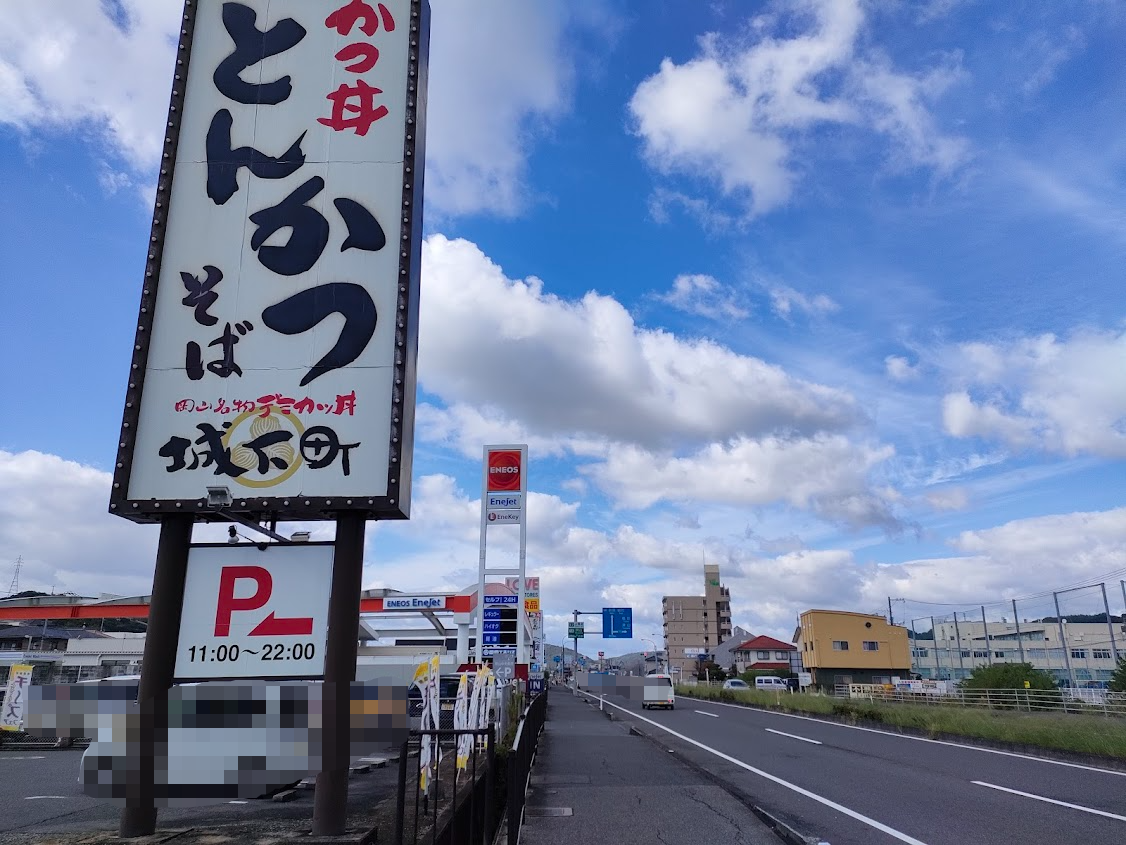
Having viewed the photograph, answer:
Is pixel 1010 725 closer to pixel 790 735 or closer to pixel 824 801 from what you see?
pixel 790 735

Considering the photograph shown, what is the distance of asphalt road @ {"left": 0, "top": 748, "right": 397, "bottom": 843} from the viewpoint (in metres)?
8.00

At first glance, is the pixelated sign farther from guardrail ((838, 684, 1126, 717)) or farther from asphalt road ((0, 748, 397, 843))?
guardrail ((838, 684, 1126, 717))

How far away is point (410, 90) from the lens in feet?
24.9

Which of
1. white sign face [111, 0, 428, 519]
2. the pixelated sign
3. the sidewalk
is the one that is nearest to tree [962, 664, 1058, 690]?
the sidewalk

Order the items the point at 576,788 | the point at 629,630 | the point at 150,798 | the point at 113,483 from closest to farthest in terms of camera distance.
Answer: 1. the point at 150,798
2. the point at 113,483
3. the point at 576,788
4. the point at 629,630

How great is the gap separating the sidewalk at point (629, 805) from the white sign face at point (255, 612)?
3.63 meters

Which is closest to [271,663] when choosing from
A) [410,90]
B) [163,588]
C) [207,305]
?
[163,588]

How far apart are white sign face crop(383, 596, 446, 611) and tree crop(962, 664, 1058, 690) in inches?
1014

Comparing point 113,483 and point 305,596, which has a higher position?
point 113,483

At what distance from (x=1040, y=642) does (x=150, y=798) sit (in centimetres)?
8324

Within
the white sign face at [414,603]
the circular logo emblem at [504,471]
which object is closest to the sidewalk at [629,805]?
the circular logo emblem at [504,471]

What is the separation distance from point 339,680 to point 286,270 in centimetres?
379

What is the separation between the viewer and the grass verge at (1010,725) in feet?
50.4

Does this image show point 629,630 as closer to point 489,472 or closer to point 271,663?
point 489,472
